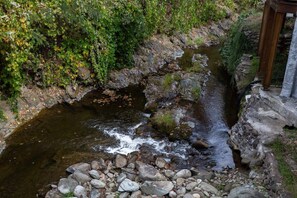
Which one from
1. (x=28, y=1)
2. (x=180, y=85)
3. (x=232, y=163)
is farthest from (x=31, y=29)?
(x=232, y=163)

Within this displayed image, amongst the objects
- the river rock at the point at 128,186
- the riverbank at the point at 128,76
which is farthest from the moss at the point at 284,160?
the riverbank at the point at 128,76

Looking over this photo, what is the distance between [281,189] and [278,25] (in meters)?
5.74

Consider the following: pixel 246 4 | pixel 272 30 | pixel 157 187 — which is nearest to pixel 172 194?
pixel 157 187

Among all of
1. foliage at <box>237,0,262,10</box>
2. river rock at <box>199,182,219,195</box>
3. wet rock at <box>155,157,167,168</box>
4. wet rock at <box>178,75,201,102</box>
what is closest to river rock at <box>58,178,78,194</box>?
wet rock at <box>155,157,167,168</box>

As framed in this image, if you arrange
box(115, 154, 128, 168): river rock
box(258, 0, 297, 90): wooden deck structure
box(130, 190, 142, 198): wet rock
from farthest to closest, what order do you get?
box(258, 0, 297, 90): wooden deck structure
box(115, 154, 128, 168): river rock
box(130, 190, 142, 198): wet rock

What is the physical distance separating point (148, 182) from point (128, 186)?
0.55m

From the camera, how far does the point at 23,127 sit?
1115 centimetres

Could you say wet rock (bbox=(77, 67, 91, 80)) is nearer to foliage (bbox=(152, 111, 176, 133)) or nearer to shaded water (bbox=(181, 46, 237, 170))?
foliage (bbox=(152, 111, 176, 133))

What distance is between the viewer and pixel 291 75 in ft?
34.7

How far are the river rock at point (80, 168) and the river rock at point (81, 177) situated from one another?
235 millimetres

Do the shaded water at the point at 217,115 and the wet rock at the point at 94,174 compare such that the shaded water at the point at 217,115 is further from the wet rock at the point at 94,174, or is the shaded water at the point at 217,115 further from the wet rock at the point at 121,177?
the wet rock at the point at 94,174

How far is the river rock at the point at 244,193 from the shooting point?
7.52m

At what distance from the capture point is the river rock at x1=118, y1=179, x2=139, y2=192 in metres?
8.40

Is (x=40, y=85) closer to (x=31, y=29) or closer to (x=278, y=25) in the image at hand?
(x=31, y=29)
